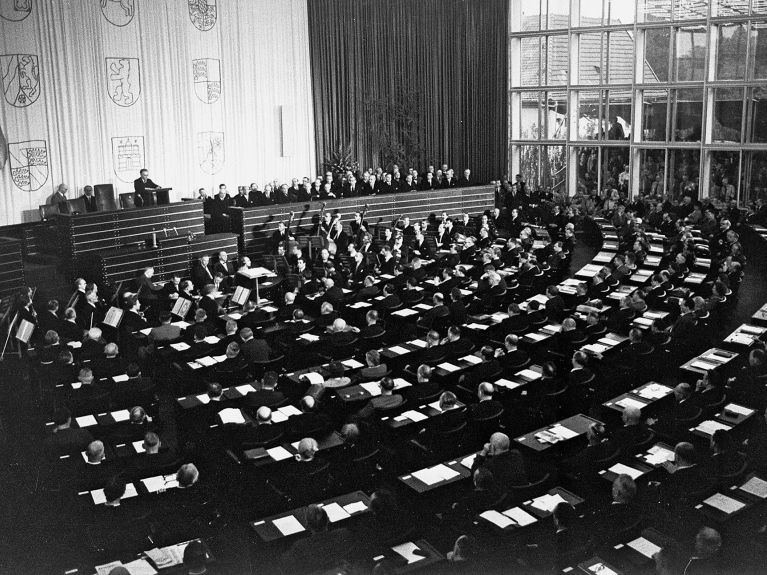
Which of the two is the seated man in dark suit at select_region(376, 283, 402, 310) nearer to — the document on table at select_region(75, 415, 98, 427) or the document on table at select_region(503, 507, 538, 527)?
the document on table at select_region(75, 415, 98, 427)

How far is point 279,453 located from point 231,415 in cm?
145

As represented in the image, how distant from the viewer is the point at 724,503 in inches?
320

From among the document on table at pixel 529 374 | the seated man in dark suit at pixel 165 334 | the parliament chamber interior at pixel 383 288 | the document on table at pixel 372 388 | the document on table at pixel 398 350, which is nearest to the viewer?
the parliament chamber interior at pixel 383 288

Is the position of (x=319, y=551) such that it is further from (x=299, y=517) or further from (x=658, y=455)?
(x=658, y=455)

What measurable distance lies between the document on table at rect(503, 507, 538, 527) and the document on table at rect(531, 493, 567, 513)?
20 cm

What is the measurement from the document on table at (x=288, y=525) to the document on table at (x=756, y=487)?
4670 mm

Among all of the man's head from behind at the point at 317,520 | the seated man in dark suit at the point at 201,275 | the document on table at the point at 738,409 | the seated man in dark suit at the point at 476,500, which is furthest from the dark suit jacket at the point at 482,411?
the seated man in dark suit at the point at 201,275

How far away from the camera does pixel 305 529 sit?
7.95 m

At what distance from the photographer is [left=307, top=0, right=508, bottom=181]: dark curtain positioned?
2972 centimetres

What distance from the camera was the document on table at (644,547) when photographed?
7426mm

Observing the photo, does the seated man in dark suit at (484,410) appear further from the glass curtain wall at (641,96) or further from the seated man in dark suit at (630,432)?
the glass curtain wall at (641,96)

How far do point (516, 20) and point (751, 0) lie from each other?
9545 mm

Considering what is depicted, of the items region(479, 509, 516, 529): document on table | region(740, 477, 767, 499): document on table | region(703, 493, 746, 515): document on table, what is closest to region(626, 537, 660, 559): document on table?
region(703, 493, 746, 515): document on table

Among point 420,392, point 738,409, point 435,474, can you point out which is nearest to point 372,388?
point 420,392
